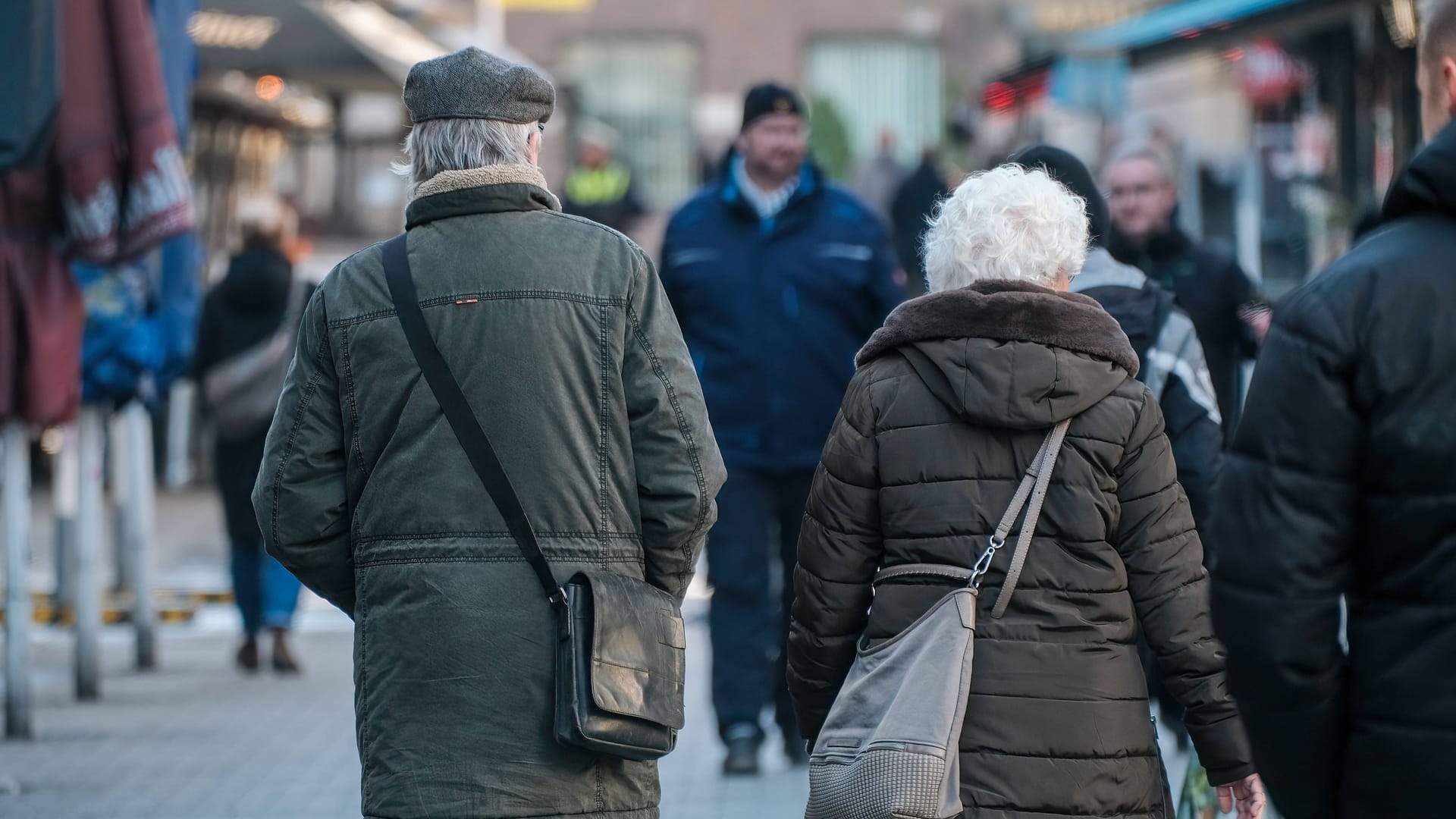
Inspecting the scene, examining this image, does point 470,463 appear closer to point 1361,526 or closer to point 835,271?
point 1361,526

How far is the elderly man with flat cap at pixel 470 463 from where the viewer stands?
362 cm

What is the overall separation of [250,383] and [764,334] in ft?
9.78

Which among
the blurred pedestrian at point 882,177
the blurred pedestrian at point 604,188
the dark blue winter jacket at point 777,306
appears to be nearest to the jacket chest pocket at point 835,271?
the dark blue winter jacket at point 777,306

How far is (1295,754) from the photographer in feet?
8.88

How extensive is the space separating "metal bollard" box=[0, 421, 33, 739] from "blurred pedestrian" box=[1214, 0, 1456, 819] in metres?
5.48

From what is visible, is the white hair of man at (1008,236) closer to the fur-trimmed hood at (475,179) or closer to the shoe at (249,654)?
the fur-trimmed hood at (475,179)

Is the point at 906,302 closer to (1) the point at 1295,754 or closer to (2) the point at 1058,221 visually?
(2) the point at 1058,221

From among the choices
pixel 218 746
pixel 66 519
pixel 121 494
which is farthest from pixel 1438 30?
pixel 66 519

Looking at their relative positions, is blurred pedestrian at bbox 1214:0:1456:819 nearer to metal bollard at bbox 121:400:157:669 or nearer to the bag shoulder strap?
the bag shoulder strap

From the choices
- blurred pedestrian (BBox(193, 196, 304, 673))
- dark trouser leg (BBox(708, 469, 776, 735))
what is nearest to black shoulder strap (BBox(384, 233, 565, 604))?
dark trouser leg (BBox(708, 469, 776, 735))

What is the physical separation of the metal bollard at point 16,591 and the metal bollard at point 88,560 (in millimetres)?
596

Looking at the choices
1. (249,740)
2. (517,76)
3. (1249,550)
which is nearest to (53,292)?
(249,740)

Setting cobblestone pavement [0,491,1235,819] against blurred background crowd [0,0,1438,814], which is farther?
blurred background crowd [0,0,1438,814]

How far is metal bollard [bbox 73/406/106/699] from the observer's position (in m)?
8.00
